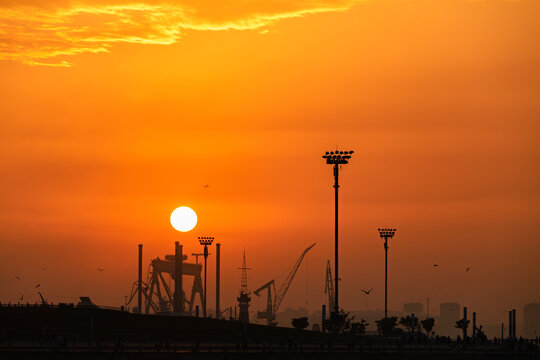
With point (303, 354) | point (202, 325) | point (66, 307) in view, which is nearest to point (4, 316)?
point (66, 307)

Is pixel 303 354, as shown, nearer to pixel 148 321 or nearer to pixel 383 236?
pixel 383 236

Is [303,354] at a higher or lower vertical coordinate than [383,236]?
lower

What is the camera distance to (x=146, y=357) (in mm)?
88562

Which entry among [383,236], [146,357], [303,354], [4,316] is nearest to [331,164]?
[383,236]

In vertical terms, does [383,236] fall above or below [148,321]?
above

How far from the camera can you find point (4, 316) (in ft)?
452

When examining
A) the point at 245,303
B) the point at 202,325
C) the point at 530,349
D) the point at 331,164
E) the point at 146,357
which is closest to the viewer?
the point at 146,357

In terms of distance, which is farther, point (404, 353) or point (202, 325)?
point (202, 325)

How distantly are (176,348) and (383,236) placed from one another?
159ft

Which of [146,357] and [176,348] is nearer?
[146,357]

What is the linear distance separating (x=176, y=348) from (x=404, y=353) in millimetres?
20876

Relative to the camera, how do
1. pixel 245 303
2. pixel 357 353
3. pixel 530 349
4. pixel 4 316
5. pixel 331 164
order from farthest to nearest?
Answer: pixel 245 303
pixel 4 316
pixel 331 164
pixel 530 349
pixel 357 353

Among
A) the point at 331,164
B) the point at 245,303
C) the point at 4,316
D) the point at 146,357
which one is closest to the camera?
the point at 146,357

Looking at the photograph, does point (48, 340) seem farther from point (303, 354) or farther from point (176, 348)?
point (303, 354)
